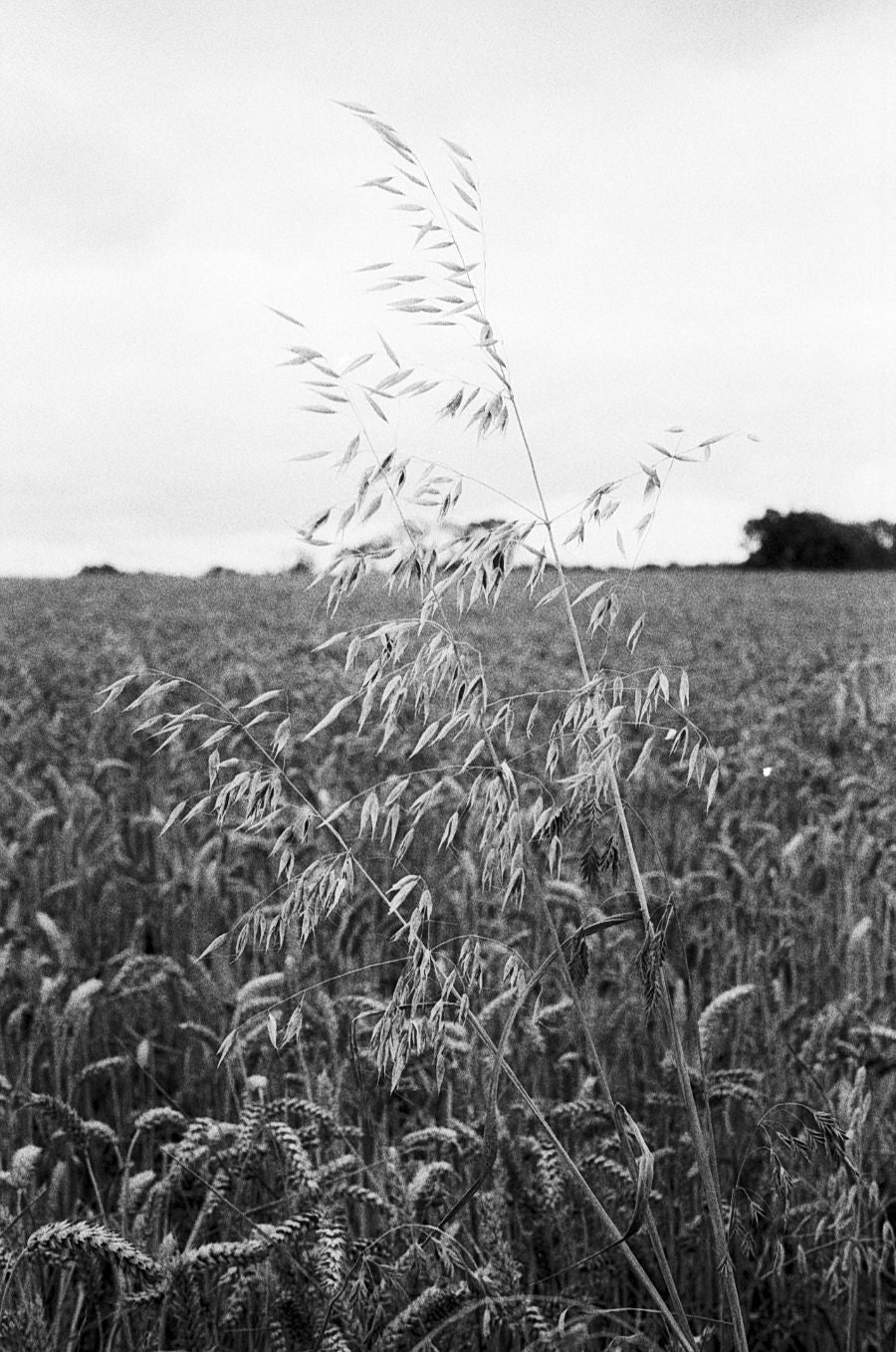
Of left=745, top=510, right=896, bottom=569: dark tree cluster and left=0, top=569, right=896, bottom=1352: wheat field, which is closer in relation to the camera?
left=0, top=569, right=896, bottom=1352: wheat field

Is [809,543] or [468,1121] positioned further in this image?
[809,543]

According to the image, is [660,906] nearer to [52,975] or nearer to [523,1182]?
[523,1182]

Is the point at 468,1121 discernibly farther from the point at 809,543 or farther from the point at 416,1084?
the point at 809,543

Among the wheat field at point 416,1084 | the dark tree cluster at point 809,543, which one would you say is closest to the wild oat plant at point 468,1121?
the wheat field at point 416,1084

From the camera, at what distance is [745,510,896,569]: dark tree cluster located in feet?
131

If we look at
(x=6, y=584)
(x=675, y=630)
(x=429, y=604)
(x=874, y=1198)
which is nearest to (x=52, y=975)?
(x=874, y=1198)

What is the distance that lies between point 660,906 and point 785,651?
10.9 meters

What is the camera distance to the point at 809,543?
41.0 meters

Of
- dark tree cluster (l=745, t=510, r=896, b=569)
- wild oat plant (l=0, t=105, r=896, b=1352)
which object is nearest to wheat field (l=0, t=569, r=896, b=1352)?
wild oat plant (l=0, t=105, r=896, b=1352)

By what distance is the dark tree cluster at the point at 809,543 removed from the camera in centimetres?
3988

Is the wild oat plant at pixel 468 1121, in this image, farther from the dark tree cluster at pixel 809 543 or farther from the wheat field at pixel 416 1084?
the dark tree cluster at pixel 809 543

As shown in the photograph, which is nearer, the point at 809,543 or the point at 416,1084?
the point at 416,1084

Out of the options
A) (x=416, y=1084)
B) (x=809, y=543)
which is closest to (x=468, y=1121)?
(x=416, y=1084)

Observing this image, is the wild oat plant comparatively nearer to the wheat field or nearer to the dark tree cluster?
the wheat field
